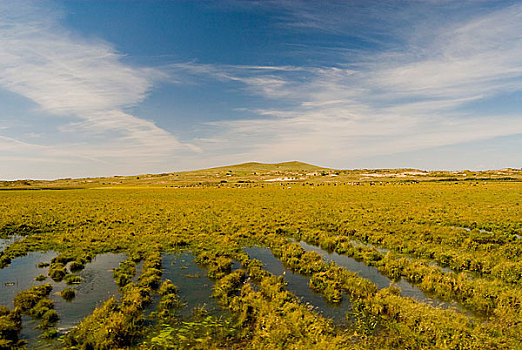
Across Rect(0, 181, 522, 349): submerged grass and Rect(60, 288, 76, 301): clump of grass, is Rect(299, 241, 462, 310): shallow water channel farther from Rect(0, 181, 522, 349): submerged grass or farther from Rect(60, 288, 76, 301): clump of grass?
Rect(60, 288, 76, 301): clump of grass

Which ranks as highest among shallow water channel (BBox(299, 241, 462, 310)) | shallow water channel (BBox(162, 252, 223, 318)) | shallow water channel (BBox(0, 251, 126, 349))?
shallow water channel (BBox(0, 251, 126, 349))

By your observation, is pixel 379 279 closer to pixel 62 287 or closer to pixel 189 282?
pixel 189 282

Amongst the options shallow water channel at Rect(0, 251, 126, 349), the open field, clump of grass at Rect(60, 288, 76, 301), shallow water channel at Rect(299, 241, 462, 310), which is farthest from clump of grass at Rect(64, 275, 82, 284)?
shallow water channel at Rect(299, 241, 462, 310)

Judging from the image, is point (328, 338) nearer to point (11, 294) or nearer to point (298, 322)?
point (298, 322)

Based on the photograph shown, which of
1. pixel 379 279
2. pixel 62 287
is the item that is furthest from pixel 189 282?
pixel 379 279

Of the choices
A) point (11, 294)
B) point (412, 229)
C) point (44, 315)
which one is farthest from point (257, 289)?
point (412, 229)
